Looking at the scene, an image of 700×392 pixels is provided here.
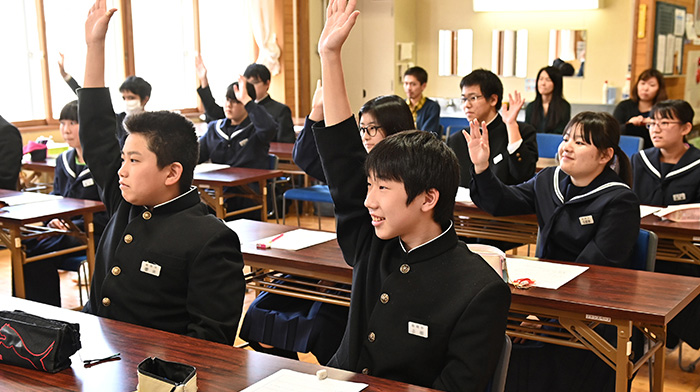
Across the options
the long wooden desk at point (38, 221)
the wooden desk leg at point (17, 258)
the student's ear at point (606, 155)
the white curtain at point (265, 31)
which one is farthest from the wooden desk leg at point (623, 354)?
the white curtain at point (265, 31)

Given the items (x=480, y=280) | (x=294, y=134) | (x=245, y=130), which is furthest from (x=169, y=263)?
(x=294, y=134)

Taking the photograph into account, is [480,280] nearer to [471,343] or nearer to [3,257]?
[471,343]

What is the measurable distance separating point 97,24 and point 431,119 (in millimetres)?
4480

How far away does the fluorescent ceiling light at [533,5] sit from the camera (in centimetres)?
744

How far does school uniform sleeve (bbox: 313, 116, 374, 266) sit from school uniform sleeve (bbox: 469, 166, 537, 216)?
3.83 feet

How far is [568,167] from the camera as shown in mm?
2775

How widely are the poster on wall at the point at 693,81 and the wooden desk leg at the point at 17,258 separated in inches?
260

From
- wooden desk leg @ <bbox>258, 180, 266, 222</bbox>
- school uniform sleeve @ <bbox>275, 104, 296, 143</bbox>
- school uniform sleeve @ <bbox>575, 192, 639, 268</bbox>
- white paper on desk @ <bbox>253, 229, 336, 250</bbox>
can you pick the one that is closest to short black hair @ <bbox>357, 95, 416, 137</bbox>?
white paper on desk @ <bbox>253, 229, 336, 250</bbox>

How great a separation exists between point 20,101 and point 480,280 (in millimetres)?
5513

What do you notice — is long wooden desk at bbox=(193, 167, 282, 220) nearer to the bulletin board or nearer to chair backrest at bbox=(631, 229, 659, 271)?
chair backrest at bbox=(631, 229, 659, 271)

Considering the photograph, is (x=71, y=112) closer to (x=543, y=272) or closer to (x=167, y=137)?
(x=167, y=137)

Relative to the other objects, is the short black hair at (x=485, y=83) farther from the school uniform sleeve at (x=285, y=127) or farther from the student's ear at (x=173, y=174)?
the school uniform sleeve at (x=285, y=127)

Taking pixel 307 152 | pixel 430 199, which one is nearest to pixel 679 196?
pixel 307 152

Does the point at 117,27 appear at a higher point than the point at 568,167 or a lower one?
higher
